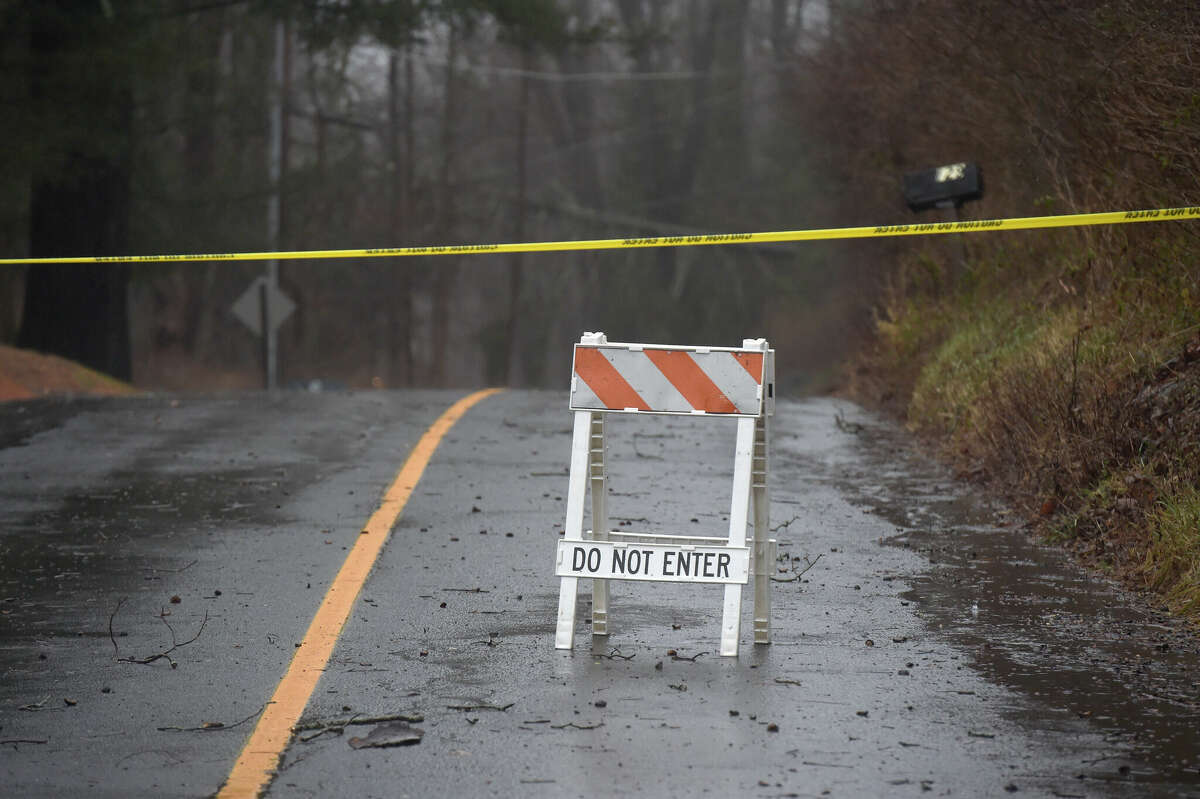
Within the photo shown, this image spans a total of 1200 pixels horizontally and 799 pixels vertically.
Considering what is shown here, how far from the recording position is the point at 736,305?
5078cm

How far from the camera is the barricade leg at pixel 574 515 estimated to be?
6816 millimetres

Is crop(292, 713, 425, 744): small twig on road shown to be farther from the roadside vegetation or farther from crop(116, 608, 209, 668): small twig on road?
the roadside vegetation

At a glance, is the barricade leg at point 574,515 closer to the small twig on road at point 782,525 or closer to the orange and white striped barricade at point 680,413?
the orange and white striped barricade at point 680,413

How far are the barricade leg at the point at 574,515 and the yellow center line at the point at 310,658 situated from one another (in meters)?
0.90

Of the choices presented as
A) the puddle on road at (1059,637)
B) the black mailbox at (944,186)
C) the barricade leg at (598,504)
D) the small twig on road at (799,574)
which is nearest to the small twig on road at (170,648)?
the barricade leg at (598,504)

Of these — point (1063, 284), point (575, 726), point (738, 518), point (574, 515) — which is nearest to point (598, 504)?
point (574, 515)

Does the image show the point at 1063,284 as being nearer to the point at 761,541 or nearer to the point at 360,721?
the point at 761,541

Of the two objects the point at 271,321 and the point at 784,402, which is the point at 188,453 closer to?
the point at 784,402

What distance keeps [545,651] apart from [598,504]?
2.21ft

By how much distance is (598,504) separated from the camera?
7.16 m

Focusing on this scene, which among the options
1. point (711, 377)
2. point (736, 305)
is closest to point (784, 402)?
point (711, 377)

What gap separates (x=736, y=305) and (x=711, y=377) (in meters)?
44.2

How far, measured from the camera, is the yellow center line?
5270 millimetres

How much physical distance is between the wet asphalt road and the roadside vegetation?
1.26 feet
